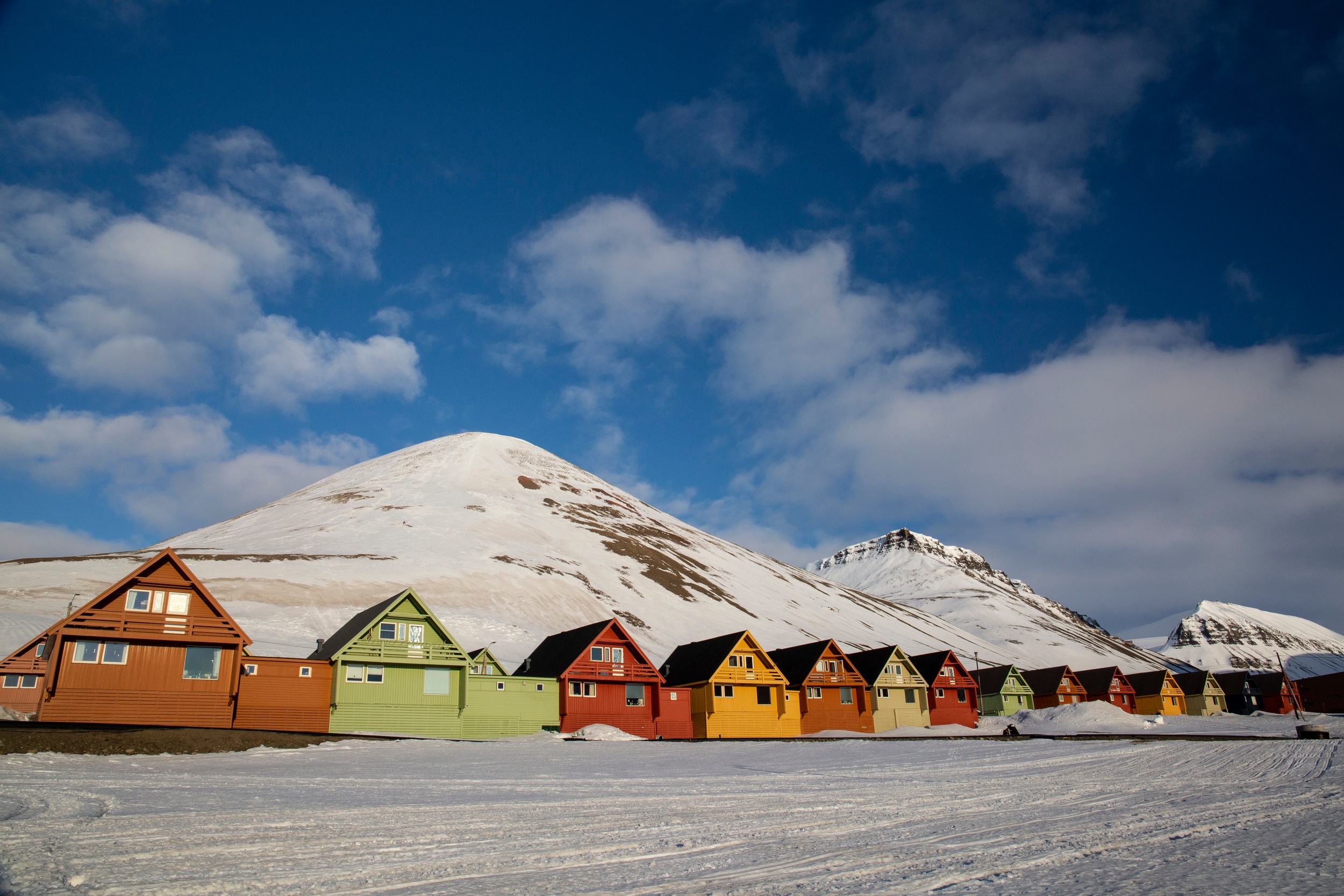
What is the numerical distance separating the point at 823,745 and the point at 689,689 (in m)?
23.3

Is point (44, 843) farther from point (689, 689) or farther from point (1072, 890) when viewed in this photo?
point (689, 689)

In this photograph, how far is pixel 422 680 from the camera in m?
48.1

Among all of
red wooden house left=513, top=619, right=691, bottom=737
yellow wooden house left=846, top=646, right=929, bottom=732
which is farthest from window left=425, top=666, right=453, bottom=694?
yellow wooden house left=846, top=646, right=929, bottom=732

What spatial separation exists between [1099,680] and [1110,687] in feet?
5.22

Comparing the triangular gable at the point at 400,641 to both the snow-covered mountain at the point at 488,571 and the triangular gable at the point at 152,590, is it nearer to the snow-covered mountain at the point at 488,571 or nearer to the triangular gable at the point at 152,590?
the triangular gable at the point at 152,590

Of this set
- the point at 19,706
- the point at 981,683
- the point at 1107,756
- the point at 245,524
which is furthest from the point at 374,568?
the point at 1107,756

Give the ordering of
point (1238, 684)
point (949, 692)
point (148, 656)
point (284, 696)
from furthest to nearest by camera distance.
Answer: point (1238, 684), point (949, 692), point (284, 696), point (148, 656)

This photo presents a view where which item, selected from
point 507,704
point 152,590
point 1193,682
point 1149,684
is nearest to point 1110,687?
point 1149,684

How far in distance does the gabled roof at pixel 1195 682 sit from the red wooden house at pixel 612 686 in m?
80.7

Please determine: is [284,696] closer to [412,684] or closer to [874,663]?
[412,684]

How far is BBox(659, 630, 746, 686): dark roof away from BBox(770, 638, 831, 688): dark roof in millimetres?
5303

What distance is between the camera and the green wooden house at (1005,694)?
8469 centimetres

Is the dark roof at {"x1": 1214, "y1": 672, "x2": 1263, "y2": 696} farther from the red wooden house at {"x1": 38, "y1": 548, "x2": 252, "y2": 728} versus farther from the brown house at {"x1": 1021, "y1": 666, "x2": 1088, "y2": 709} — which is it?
the red wooden house at {"x1": 38, "y1": 548, "x2": 252, "y2": 728}

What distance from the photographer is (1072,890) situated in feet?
26.9
